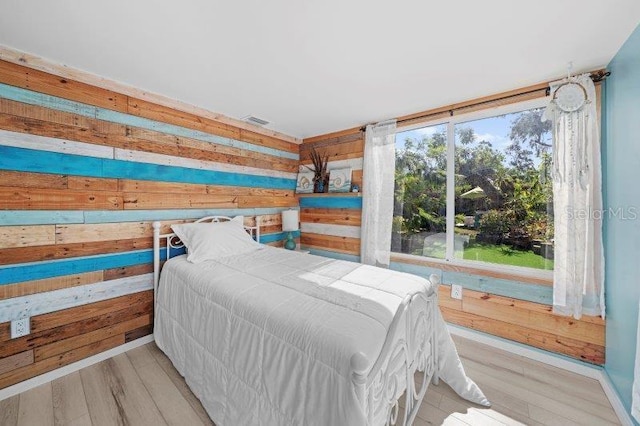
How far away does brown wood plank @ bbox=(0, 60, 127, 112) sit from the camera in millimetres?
1787

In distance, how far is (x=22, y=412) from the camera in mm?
1633

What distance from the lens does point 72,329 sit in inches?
79.8

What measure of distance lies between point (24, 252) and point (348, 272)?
2.40m

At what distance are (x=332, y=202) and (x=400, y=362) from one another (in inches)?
103

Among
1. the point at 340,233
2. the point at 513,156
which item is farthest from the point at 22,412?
the point at 513,156

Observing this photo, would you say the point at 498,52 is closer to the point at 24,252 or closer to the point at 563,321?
the point at 563,321

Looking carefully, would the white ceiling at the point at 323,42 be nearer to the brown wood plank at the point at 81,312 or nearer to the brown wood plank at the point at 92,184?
the brown wood plank at the point at 92,184

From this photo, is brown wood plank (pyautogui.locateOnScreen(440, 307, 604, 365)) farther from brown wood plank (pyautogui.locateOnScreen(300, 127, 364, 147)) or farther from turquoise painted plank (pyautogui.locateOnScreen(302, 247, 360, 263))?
brown wood plank (pyautogui.locateOnScreen(300, 127, 364, 147))

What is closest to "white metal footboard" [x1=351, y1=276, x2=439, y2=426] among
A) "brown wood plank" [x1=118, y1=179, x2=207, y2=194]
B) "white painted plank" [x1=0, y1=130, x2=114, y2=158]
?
"brown wood plank" [x1=118, y1=179, x2=207, y2=194]

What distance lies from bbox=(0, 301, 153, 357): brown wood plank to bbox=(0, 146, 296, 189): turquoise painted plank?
120 centimetres

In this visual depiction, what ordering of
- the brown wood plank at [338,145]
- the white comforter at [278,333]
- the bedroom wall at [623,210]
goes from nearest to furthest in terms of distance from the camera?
the white comforter at [278,333]
the bedroom wall at [623,210]
the brown wood plank at [338,145]

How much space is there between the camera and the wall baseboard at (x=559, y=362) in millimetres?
1654

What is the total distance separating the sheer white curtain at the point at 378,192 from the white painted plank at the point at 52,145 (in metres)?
2.62

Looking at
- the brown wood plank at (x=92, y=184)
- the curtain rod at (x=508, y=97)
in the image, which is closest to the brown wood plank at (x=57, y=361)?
the brown wood plank at (x=92, y=184)
